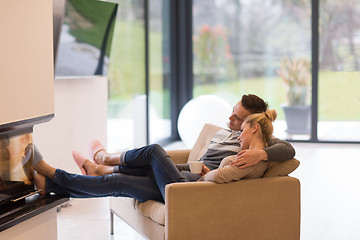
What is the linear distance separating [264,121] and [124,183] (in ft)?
3.07

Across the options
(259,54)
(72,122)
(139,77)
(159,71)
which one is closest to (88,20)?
(72,122)

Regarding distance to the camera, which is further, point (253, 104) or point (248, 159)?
point (253, 104)

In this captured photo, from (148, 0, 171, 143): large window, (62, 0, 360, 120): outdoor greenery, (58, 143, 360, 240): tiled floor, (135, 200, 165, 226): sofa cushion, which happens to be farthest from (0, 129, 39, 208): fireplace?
(148, 0, 171, 143): large window

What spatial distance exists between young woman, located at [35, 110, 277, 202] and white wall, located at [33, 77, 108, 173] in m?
1.08

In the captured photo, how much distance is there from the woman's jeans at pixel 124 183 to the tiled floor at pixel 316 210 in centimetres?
63

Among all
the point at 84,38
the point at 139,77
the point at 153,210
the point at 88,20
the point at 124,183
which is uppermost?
the point at 88,20

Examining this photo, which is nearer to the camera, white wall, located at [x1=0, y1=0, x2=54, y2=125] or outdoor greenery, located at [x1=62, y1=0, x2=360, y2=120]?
white wall, located at [x1=0, y1=0, x2=54, y2=125]

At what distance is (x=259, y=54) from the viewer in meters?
→ 8.45

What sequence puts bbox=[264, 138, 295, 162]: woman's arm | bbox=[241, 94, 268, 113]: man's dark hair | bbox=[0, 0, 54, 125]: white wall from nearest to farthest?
bbox=[0, 0, 54, 125]: white wall → bbox=[264, 138, 295, 162]: woman's arm → bbox=[241, 94, 268, 113]: man's dark hair

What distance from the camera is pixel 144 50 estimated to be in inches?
285

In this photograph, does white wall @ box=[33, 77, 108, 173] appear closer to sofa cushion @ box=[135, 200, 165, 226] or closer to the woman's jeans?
the woman's jeans

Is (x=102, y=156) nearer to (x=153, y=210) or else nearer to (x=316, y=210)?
(x=153, y=210)

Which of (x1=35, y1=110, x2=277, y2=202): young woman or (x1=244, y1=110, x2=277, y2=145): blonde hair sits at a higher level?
(x1=244, y1=110, x2=277, y2=145): blonde hair

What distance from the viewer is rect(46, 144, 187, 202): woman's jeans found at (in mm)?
3404
